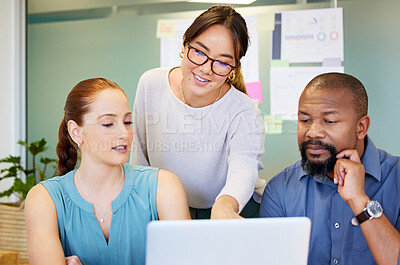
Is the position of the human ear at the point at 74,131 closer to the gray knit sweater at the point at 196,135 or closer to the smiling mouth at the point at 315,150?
the gray knit sweater at the point at 196,135

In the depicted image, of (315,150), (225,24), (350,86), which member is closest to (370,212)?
(315,150)

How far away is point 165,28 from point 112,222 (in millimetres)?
2043

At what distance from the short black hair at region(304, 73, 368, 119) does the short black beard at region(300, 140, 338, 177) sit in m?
0.14

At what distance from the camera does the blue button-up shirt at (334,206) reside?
1.36m

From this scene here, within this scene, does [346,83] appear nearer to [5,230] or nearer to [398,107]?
[398,107]

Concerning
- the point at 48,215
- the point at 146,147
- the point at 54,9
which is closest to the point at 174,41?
the point at 54,9

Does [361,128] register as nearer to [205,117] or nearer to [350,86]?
[350,86]

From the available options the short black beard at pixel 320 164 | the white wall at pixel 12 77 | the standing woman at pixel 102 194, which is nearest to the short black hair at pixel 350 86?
the short black beard at pixel 320 164

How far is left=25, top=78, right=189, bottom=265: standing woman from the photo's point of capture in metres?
1.31

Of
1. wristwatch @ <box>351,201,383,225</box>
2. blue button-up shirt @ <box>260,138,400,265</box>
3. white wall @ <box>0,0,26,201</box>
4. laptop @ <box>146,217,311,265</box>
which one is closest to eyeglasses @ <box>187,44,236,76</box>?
blue button-up shirt @ <box>260,138,400,265</box>

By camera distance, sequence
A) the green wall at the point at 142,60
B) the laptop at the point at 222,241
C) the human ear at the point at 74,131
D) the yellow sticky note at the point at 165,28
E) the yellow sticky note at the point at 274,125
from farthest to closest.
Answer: the yellow sticky note at the point at 165,28
the yellow sticky note at the point at 274,125
the green wall at the point at 142,60
the human ear at the point at 74,131
the laptop at the point at 222,241

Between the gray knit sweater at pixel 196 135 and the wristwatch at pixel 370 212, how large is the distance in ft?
1.34

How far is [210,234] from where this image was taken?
0.75 m

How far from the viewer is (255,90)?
301cm
